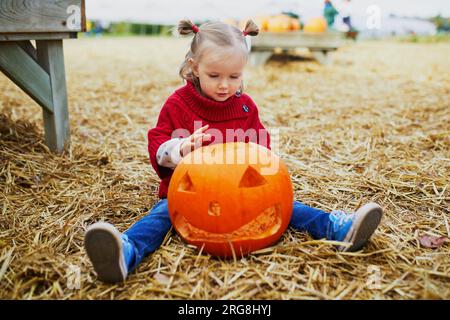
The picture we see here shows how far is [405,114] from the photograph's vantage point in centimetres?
440

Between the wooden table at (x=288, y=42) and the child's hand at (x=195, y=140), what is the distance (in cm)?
589

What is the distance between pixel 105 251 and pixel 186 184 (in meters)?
0.47

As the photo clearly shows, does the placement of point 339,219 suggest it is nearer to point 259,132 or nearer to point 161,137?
point 259,132

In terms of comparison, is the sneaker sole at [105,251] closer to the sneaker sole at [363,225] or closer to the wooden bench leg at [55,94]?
the sneaker sole at [363,225]

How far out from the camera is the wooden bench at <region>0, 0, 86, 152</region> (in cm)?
266

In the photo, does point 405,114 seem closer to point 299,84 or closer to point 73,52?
point 299,84

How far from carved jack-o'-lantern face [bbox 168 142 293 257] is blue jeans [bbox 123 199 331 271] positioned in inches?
4.8

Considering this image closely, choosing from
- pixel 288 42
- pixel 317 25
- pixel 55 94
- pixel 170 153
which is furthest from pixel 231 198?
pixel 317 25

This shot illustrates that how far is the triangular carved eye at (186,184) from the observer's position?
1.89 metres

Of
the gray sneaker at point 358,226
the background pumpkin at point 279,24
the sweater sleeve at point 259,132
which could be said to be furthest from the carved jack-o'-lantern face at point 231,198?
the background pumpkin at point 279,24

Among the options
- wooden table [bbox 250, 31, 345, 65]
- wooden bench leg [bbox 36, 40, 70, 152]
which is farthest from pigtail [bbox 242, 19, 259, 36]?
wooden table [bbox 250, 31, 345, 65]

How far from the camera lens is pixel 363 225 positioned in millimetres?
1840

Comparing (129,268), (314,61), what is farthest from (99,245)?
(314,61)
